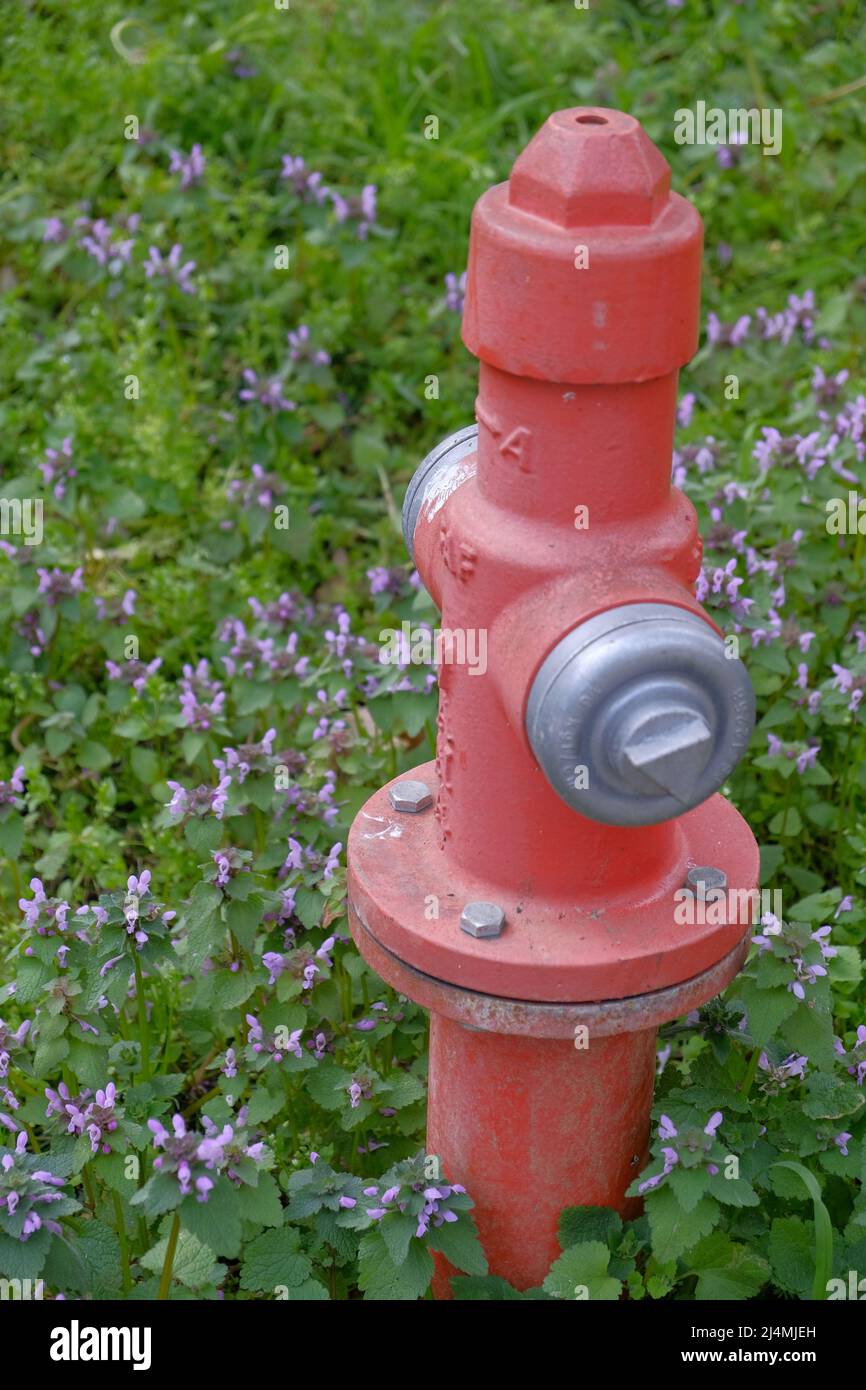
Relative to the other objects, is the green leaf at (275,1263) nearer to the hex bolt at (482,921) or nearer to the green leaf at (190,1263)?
the green leaf at (190,1263)

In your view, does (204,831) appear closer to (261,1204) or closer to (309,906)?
(309,906)

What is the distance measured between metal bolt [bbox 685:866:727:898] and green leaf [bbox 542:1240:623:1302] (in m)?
0.50

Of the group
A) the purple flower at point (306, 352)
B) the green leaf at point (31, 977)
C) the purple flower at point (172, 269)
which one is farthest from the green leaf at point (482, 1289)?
the purple flower at point (172, 269)

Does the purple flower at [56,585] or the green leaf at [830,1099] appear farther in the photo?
the purple flower at [56,585]

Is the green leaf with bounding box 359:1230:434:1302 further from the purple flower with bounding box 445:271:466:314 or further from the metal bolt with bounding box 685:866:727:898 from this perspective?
the purple flower with bounding box 445:271:466:314

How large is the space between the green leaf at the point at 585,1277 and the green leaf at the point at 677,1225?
0.25 feet

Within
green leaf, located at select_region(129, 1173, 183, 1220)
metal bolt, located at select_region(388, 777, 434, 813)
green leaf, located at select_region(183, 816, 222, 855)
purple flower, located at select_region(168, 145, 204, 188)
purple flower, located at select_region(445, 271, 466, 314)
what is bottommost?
green leaf, located at select_region(129, 1173, 183, 1220)

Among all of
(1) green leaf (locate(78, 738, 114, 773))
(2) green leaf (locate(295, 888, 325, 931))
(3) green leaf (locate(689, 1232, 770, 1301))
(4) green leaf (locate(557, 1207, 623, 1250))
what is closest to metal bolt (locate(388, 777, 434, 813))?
(2) green leaf (locate(295, 888, 325, 931))

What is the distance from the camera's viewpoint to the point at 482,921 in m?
2.21

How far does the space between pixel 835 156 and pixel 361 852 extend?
3546mm

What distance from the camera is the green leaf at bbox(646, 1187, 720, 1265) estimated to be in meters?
2.30

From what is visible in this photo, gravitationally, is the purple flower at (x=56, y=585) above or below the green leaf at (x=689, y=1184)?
above

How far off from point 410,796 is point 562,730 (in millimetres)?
576

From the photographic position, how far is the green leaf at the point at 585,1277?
92.6 inches
